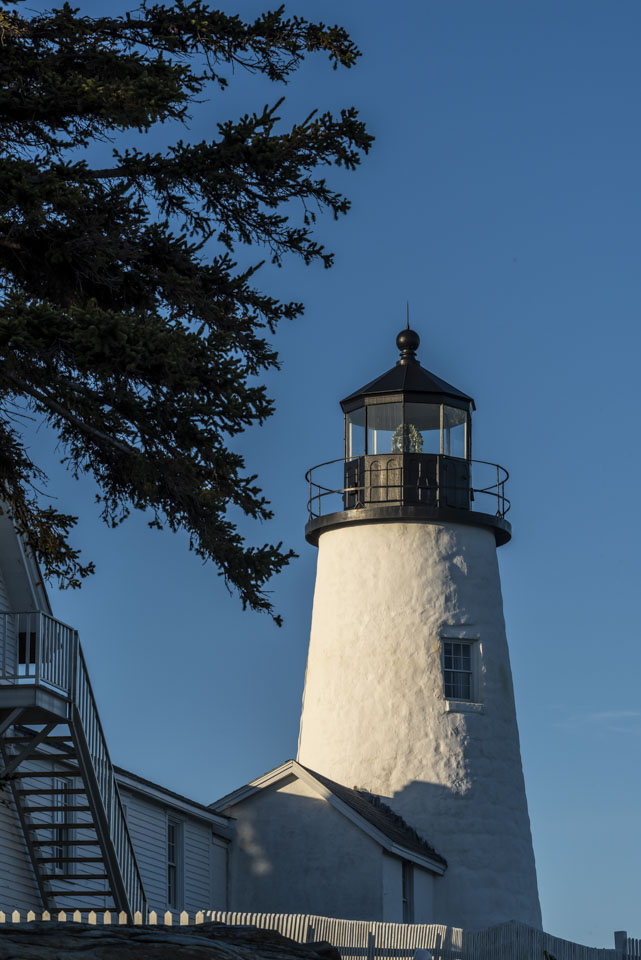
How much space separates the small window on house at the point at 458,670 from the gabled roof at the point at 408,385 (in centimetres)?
476

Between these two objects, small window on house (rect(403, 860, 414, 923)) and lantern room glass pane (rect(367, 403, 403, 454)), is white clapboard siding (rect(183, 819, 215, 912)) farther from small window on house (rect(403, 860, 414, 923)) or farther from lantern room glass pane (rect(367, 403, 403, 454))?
lantern room glass pane (rect(367, 403, 403, 454))

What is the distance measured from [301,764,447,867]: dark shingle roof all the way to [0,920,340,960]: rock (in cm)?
1290

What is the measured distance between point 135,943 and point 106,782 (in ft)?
31.9

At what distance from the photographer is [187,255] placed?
16.6m

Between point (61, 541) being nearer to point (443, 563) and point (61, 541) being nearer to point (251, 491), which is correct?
point (251, 491)

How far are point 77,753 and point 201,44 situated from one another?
990 centimetres

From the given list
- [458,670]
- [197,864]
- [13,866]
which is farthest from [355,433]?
[13,866]

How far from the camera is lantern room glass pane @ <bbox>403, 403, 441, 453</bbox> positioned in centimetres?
3023

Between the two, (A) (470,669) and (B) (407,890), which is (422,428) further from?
(B) (407,890)

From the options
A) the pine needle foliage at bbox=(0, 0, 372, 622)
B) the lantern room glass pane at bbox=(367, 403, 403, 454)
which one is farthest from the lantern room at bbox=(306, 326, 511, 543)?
the pine needle foliage at bbox=(0, 0, 372, 622)

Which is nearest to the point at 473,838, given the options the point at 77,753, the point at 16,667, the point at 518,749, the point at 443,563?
the point at 518,749

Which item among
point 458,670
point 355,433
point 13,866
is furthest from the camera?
point 355,433

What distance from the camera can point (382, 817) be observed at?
27.8 metres

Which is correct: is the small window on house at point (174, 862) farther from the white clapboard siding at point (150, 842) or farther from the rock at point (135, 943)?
the rock at point (135, 943)
